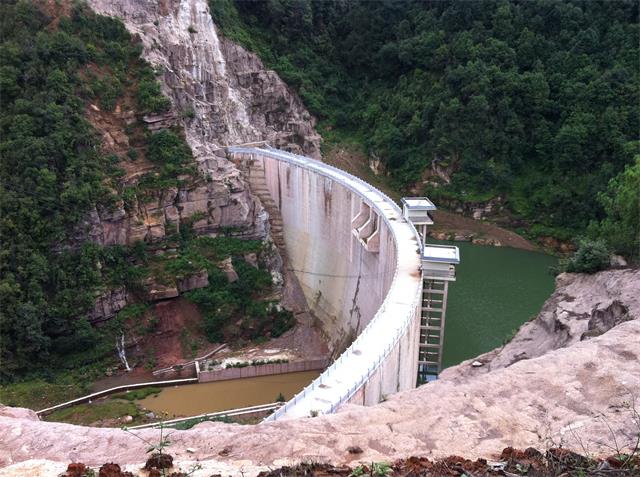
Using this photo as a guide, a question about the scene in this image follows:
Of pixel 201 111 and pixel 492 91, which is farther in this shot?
pixel 492 91

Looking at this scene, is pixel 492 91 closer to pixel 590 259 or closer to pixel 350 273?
pixel 350 273

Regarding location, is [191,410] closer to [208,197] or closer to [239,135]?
[208,197]

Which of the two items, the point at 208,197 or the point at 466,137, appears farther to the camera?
the point at 466,137

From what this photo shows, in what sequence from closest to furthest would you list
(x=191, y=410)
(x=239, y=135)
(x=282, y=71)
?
(x=191, y=410)
(x=239, y=135)
(x=282, y=71)

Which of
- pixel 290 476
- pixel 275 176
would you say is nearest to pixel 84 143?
pixel 275 176

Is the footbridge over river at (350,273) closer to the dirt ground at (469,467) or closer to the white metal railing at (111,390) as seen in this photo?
the dirt ground at (469,467)

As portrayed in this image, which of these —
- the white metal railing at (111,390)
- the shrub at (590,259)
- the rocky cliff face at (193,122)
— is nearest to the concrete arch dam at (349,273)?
the rocky cliff face at (193,122)

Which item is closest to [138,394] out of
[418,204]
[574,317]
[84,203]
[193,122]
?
[84,203]
